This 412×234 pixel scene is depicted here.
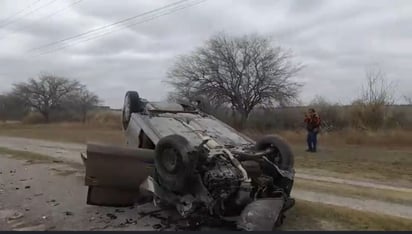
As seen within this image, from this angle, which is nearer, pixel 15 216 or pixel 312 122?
pixel 15 216

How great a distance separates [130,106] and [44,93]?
64.0 m

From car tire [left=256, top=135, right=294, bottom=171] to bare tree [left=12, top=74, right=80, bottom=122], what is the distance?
62551mm

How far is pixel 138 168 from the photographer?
21.7 ft

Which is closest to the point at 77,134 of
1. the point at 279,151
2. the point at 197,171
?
the point at 279,151

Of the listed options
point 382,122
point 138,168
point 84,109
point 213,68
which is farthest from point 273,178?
point 84,109

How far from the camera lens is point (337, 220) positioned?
6.40 metres

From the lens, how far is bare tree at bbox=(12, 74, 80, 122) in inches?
2611

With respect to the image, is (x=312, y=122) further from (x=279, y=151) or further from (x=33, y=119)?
(x=33, y=119)

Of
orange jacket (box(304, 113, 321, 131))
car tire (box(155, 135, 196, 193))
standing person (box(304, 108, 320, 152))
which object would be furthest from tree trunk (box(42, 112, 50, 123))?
car tire (box(155, 135, 196, 193))

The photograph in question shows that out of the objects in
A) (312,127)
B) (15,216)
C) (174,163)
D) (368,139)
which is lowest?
(15,216)

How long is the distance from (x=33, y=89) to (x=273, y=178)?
67.9m

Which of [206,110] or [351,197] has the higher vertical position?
[206,110]

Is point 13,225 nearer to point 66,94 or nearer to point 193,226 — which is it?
point 193,226

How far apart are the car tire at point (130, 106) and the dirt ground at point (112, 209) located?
5.80ft
